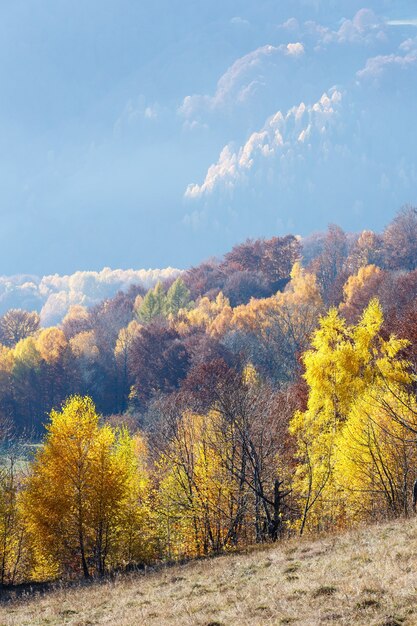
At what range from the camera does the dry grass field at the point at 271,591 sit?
10336mm

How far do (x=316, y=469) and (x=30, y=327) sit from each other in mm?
128958

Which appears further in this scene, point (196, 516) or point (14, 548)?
point (14, 548)

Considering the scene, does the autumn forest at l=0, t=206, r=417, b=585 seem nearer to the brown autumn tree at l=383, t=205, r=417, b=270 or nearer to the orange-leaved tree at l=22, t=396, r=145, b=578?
the orange-leaved tree at l=22, t=396, r=145, b=578

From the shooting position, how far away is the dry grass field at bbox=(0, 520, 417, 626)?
33.9 ft

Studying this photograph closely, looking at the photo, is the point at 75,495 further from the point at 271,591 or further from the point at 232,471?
the point at 271,591

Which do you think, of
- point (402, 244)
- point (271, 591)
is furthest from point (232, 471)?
point (402, 244)

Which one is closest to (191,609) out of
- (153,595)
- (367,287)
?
(153,595)

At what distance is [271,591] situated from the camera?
12.4 m

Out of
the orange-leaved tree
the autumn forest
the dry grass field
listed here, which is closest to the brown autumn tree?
the autumn forest

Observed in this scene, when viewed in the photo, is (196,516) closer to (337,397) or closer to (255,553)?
(255,553)

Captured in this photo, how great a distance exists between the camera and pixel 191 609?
1238cm

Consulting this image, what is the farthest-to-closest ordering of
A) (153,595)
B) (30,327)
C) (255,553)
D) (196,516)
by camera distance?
(30,327) < (196,516) < (255,553) < (153,595)

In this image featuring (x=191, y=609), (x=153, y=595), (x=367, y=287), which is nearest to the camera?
(x=191, y=609)

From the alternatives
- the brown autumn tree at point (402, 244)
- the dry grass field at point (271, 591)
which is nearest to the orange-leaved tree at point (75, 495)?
the dry grass field at point (271, 591)
